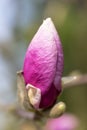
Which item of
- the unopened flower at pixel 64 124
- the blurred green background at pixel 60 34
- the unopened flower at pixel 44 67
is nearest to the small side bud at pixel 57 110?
the unopened flower at pixel 44 67

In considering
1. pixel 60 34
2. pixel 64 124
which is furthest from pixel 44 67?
pixel 60 34

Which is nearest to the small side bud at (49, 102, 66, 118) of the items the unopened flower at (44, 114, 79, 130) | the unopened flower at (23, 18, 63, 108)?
the unopened flower at (23, 18, 63, 108)

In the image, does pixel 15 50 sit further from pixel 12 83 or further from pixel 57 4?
pixel 57 4

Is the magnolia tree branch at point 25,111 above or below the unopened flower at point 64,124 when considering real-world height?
above

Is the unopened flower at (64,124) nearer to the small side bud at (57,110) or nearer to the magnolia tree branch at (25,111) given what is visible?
the magnolia tree branch at (25,111)

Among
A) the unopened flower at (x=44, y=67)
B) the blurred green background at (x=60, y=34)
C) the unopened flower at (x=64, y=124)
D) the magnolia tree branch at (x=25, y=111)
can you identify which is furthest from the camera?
the blurred green background at (x=60, y=34)

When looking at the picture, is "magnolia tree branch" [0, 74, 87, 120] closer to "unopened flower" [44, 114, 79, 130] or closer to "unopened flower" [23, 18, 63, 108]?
"unopened flower" [23, 18, 63, 108]

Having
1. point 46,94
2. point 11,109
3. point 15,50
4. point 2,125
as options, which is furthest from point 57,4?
point 46,94

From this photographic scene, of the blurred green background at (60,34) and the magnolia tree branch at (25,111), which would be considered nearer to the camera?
the magnolia tree branch at (25,111)
